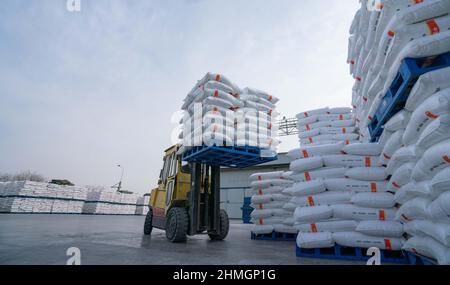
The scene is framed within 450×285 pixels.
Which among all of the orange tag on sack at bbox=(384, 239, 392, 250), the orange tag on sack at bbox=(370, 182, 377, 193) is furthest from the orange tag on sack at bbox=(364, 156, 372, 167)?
the orange tag on sack at bbox=(384, 239, 392, 250)

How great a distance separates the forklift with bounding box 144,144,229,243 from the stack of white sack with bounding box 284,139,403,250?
2.17 metres

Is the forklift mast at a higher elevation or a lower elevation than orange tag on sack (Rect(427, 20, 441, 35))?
lower

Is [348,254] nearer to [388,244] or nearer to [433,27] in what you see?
[388,244]

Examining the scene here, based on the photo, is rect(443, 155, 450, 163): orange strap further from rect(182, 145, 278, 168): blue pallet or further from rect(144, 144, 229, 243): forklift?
rect(144, 144, 229, 243): forklift

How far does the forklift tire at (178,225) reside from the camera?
5.31 m

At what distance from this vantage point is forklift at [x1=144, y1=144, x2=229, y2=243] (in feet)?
18.0

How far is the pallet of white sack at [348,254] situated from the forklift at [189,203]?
7.62 ft

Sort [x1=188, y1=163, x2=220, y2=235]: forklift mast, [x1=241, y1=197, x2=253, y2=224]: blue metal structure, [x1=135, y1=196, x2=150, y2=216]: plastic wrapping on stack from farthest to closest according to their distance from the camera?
[x1=135, y1=196, x2=150, y2=216]: plastic wrapping on stack < [x1=241, y1=197, x2=253, y2=224]: blue metal structure < [x1=188, y1=163, x2=220, y2=235]: forklift mast

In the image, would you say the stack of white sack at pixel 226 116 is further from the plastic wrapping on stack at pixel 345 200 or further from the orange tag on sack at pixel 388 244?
the orange tag on sack at pixel 388 244

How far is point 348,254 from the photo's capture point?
4000 millimetres

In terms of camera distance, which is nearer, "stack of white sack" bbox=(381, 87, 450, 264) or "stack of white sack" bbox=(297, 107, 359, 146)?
"stack of white sack" bbox=(381, 87, 450, 264)
